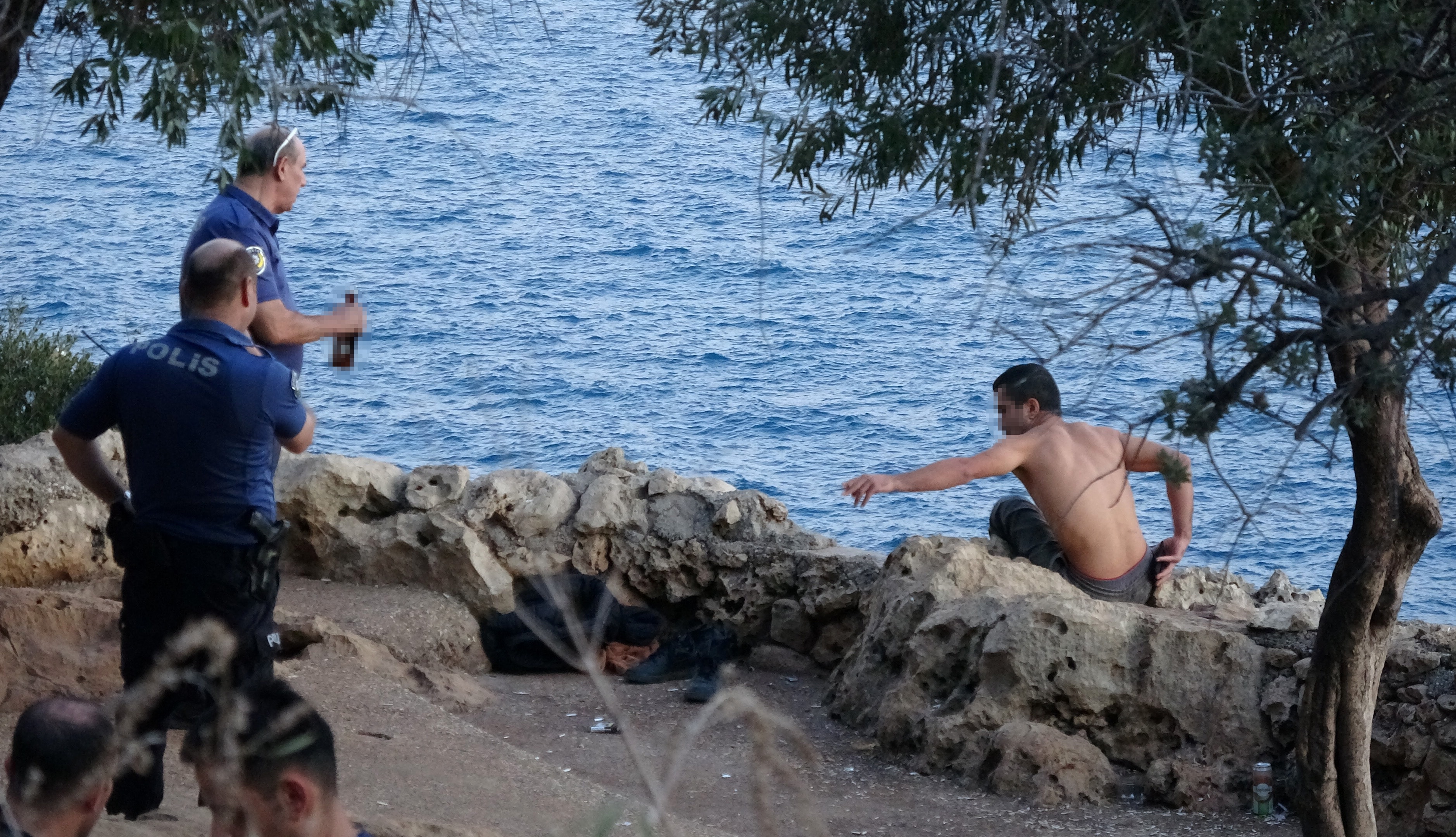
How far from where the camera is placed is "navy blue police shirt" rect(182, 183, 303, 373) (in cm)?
473

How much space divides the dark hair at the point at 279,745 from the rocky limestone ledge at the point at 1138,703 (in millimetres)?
3527

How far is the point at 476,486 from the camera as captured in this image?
7926mm

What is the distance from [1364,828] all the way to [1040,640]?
1.40 metres

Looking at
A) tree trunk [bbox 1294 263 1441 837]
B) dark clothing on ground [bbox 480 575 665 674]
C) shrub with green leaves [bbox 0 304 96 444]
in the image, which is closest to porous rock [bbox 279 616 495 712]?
dark clothing on ground [bbox 480 575 665 674]

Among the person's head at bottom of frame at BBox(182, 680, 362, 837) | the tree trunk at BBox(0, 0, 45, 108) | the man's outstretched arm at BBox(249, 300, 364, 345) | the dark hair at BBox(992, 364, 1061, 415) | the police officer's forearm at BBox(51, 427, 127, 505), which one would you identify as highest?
the tree trunk at BBox(0, 0, 45, 108)

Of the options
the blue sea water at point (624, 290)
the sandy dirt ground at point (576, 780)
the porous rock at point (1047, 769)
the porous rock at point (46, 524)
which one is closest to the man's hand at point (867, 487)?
the sandy dirt ground at point (576, 780)

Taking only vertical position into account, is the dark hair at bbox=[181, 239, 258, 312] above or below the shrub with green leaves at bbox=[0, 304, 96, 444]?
above

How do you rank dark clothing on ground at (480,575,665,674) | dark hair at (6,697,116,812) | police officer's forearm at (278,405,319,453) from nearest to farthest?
dark hair at (6,697,116,812) → police officer's forearm at (278,405,319,453) → dark clothing on ground at (480,575,665,674)

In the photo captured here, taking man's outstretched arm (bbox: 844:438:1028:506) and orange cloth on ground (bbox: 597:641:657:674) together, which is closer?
man's outstretched arm (bbox: 844:438:1028:506)

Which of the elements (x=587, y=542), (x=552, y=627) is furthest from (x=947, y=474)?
(x=587, y=542)

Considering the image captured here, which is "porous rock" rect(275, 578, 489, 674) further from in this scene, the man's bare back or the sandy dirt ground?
the man's bare back

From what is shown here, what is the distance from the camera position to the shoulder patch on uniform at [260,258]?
4.73m

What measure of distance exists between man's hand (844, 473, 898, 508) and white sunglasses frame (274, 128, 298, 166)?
2.30m

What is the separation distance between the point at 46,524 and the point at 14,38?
3541mm
